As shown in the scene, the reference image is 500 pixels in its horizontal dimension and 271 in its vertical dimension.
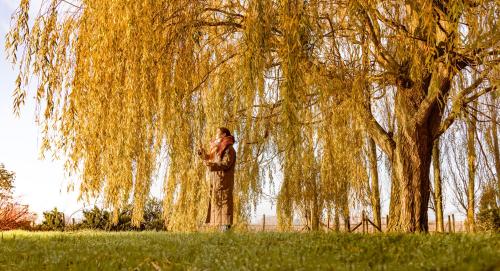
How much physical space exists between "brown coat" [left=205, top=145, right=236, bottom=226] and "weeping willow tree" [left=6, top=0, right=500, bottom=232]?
63 cm

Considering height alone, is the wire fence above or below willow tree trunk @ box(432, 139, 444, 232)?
below

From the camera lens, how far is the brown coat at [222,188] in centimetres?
761

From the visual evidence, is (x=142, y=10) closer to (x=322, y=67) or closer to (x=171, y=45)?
(x=171, y=45)

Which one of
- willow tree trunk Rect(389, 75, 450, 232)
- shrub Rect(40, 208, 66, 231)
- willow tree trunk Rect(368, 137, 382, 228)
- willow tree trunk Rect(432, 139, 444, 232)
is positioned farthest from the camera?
shrub Rect(40, 208, 66, 231)

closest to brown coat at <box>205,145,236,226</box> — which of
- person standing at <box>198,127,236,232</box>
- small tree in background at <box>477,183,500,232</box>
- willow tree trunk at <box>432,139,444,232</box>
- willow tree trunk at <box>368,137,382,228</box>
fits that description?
person standing at <box>198,127,236,232</box>

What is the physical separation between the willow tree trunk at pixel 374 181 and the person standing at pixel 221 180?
390 cm

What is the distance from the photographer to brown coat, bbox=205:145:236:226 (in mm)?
7605

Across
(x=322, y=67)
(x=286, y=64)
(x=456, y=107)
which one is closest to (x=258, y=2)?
(x=286, y=64)

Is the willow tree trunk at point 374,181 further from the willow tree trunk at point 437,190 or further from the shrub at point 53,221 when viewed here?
the shrub at point 53,221

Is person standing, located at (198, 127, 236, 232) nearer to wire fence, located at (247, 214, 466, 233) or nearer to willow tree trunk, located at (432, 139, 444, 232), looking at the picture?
wire fence, located at (247, 214, 466, 233)

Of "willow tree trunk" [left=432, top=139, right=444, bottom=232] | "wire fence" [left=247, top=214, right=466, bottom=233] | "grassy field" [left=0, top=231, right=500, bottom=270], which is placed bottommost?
"grassy field" [left=0, top=231, right=500, bottom=270]

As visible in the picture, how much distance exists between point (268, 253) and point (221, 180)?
136 inches

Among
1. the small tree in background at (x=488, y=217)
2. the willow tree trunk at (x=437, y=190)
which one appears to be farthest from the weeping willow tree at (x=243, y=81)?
the small tree in background at (x=488, y=217)

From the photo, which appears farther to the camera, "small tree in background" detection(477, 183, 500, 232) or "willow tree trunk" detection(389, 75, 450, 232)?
"small tree in background" detection(477, 183, 500, 232)
